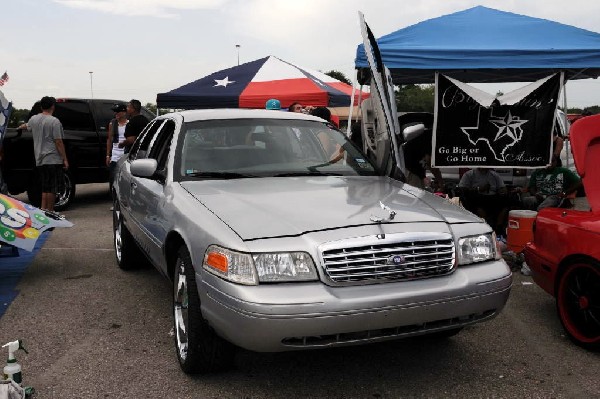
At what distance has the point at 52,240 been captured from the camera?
7.20m

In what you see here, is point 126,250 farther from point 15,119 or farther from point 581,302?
point 15,119

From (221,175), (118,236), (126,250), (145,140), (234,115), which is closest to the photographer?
(221,175)

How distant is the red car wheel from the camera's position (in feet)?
11.6

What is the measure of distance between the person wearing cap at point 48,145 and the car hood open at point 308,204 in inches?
199

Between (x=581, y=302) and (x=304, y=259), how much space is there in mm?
2110

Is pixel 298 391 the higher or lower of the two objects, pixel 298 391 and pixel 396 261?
the lower

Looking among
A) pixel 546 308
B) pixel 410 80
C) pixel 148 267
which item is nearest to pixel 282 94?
pixel 410 80

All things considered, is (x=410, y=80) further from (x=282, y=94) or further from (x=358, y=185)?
(x=358, y=185)

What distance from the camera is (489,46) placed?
707cm

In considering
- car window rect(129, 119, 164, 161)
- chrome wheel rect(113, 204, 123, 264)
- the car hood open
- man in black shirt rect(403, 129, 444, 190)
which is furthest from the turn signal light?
man in black shirt rect(403, 129, 444, 190)

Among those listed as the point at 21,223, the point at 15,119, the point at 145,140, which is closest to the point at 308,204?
the point at 145,140

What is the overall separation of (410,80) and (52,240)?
20.2ft

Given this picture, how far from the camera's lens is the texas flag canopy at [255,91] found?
1207 centimetres

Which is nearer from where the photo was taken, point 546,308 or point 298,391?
point 298,391
